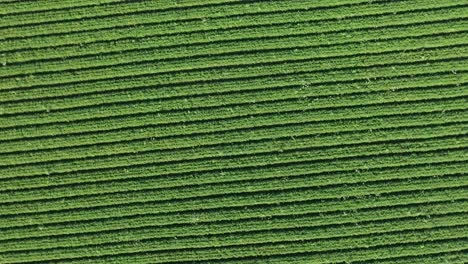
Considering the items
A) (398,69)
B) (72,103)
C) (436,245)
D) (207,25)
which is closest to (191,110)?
(207,25)

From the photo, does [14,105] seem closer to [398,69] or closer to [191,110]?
[191,110]

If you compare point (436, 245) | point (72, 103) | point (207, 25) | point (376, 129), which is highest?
point (207, 25)

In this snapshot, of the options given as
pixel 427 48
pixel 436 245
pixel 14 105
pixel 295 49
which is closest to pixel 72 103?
pixel 14 105

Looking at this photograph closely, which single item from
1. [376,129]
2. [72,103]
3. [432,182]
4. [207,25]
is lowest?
[432,182]

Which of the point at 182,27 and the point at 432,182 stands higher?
the point at 182,27

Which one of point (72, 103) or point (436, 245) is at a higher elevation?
point (72, 103)

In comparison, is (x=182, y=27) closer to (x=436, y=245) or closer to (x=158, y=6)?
(x=158, y=6)
